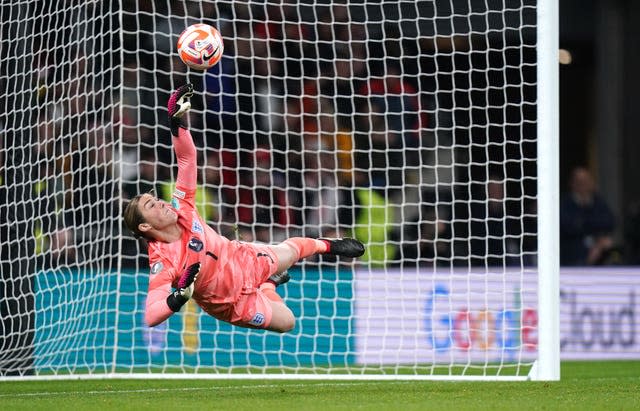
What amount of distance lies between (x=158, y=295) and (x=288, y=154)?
590 cm

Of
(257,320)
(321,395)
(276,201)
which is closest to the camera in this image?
(321,395)

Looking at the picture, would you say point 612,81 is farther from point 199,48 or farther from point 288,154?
point 199,48

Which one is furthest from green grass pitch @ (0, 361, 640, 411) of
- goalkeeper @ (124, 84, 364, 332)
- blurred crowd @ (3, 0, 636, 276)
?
blurred crowd @ (3, 0, 636, 276)

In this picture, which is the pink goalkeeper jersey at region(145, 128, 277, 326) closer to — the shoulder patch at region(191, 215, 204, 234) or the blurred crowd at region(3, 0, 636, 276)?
the shoulder patch at region(191, 215, 204, 234)

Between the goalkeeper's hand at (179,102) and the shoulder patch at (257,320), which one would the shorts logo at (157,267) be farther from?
the goalkeeper's hand at (179,102)

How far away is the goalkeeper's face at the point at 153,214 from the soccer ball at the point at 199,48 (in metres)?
1.01

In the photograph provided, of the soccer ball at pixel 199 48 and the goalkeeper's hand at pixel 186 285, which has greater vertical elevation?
the soccer ball at pixel 199 48

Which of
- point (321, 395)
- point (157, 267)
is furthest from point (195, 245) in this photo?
point (321, 395)

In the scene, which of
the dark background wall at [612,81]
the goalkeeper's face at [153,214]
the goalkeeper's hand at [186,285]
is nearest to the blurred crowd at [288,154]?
the goalkeeper's face at [153,214]

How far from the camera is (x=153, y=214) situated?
28.9 ft

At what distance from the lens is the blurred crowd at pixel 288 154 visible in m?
12.2

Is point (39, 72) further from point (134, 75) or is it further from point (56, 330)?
point (134, 75)

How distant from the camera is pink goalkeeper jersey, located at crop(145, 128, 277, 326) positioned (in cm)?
888

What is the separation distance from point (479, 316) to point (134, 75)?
507cm
